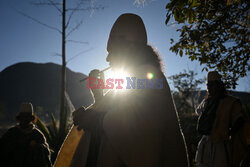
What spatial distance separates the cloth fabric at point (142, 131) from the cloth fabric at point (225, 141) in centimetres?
204

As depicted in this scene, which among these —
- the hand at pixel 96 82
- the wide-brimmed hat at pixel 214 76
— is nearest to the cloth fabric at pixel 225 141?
the wide-brimmed hat at pixel 214 76

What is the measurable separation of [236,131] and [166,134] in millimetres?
2347

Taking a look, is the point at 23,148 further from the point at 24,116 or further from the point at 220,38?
the point at 220,38

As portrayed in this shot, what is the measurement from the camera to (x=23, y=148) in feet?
13.2

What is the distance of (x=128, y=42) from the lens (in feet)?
4.68

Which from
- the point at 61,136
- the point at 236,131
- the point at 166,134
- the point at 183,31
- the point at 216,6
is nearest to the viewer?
the point at 166,134

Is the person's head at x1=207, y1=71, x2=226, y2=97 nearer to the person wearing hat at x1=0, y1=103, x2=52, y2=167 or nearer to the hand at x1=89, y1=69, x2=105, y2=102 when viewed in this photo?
the hand at x1=89, y1=69, x2=105, y2=102

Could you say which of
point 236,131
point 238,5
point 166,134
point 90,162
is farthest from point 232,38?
point 90,162

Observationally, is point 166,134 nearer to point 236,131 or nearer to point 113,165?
point 113,165

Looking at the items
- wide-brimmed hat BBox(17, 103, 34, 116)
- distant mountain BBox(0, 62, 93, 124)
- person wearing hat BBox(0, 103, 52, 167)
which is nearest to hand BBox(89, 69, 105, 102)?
person wearing hat BBox(0, 103, 52, 167)

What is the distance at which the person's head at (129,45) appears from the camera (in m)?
1.37

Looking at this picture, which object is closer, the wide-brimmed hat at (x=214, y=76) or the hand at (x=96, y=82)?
the hand at (x=96, y=82)

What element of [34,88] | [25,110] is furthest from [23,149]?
[34,88]

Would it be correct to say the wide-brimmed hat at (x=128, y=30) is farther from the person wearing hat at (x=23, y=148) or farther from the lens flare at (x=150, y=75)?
the person wearing hat at (x=23, y=148)
